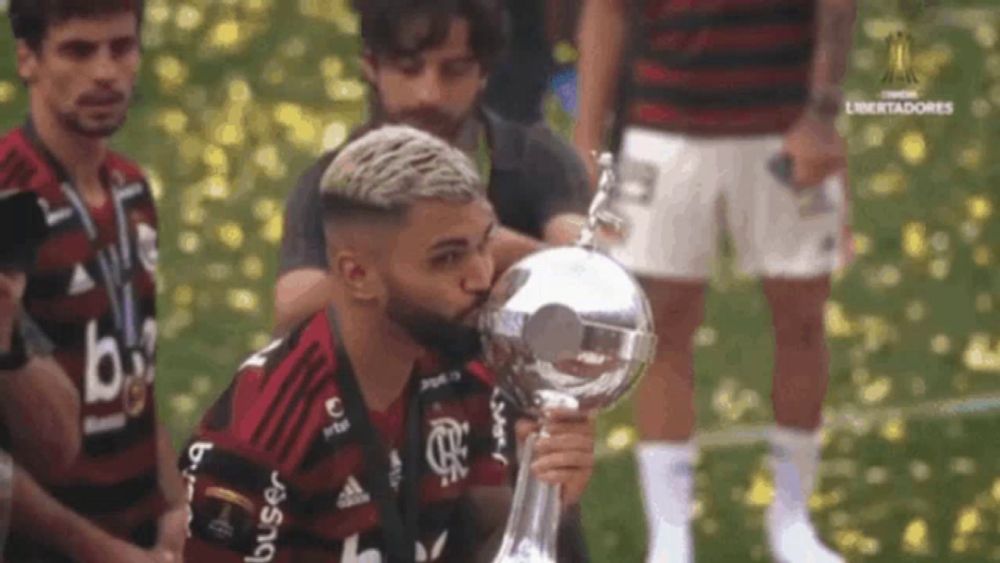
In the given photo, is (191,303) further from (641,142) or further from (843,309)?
(843,309)

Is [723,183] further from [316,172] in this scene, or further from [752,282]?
[316,172]

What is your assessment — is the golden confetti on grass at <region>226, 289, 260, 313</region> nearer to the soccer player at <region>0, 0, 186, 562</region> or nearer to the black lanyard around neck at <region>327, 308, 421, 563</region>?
the soccer player at <region>0, 0, 186, 562</region>

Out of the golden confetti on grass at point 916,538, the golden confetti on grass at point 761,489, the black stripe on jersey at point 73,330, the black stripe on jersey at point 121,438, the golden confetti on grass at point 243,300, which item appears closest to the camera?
the black stripe on jersey at point 73,330

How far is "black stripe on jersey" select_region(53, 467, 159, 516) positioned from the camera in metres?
2.93

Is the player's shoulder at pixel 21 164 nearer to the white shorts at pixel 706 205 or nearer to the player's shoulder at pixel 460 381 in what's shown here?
the player's shoulder at pixel 460 381

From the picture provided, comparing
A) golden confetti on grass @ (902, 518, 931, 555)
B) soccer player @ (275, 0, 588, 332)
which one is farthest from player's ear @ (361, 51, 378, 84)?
golden confetti on grass @ (902, 518, 931, 555)

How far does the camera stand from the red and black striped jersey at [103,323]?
9.25 feet

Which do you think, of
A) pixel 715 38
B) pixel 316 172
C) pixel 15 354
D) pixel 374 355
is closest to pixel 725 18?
pixel 715 38

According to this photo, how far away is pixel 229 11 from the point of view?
300cm

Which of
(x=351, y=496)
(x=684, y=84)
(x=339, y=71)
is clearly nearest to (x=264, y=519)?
(x=351, y=496)

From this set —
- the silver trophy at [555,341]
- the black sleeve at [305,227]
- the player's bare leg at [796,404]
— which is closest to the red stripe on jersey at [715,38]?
the player's bare leg at [796,404]

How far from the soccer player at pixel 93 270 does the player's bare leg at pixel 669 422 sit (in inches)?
27.2

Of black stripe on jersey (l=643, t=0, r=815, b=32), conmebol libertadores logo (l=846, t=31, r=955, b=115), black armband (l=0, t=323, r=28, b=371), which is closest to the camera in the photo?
black armband (l=0, t=323, r=28, b=371)

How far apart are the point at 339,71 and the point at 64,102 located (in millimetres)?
371
